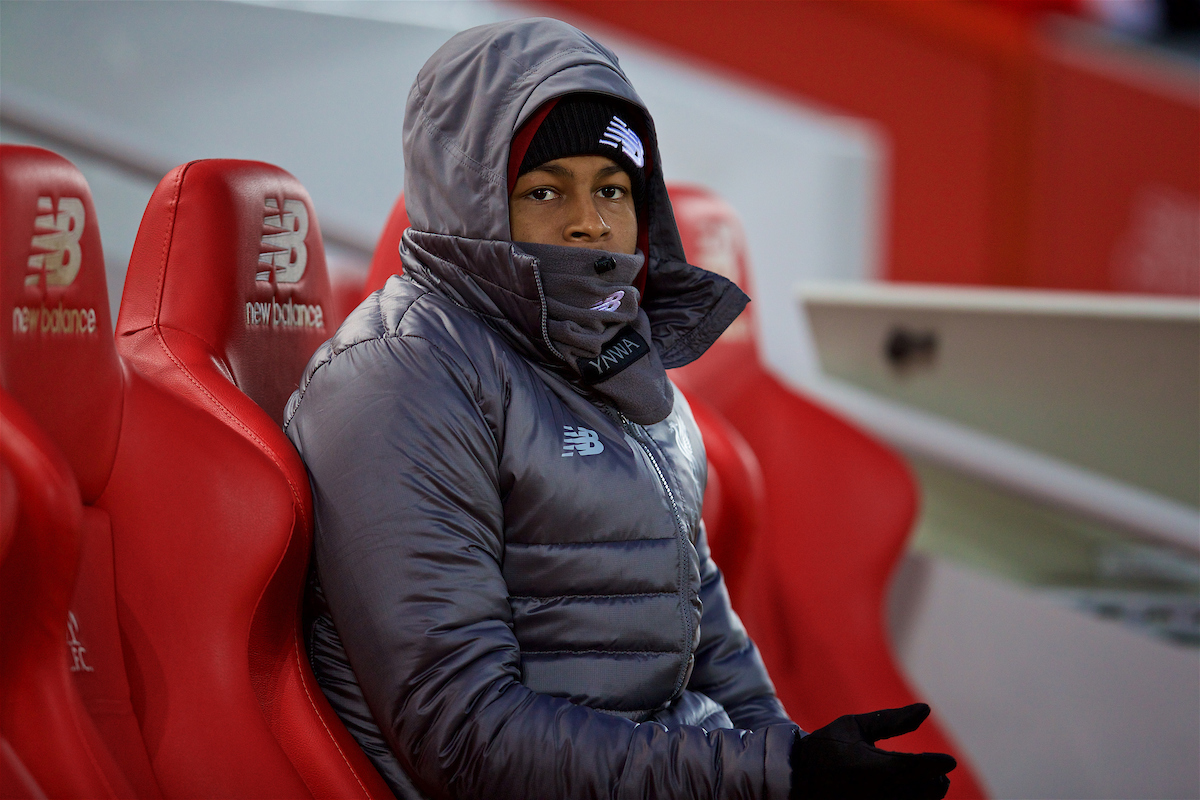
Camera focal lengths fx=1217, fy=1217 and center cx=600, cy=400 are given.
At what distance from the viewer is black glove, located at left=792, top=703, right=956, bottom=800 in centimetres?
74

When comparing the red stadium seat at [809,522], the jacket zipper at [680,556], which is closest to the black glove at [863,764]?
the jacket zipper at [680,556]

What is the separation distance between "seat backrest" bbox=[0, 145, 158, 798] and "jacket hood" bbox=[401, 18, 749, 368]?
0.23m

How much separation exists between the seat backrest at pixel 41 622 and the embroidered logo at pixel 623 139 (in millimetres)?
438

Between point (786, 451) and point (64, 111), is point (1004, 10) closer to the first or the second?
point (786, 451)

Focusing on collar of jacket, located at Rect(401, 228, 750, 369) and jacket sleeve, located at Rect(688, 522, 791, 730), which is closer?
collar of jacket, located at Rect(401, 228, 750, 369)

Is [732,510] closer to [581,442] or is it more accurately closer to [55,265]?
[581,442]

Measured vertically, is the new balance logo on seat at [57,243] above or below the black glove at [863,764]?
above

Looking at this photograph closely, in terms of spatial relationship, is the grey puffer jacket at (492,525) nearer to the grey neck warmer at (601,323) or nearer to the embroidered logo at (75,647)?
the grey neck warmer at (601,323)

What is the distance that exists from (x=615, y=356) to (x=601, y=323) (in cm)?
3

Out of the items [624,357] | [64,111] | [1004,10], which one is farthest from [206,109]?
[1004,10]

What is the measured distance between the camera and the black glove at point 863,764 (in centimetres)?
74

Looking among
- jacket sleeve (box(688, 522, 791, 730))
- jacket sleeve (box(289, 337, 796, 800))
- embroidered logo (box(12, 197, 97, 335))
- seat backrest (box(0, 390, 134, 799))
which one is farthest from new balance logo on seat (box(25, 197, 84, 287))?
jacket sleeve (box(688, 522, 791, 730))

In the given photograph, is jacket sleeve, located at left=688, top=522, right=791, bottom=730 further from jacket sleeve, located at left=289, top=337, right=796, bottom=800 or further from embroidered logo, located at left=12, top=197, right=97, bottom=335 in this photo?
embroidered logo, located at left=12, top=197, right=97, bottom=335

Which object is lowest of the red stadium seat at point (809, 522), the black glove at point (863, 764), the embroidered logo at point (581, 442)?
the red stadium seat at point (809, 522)
